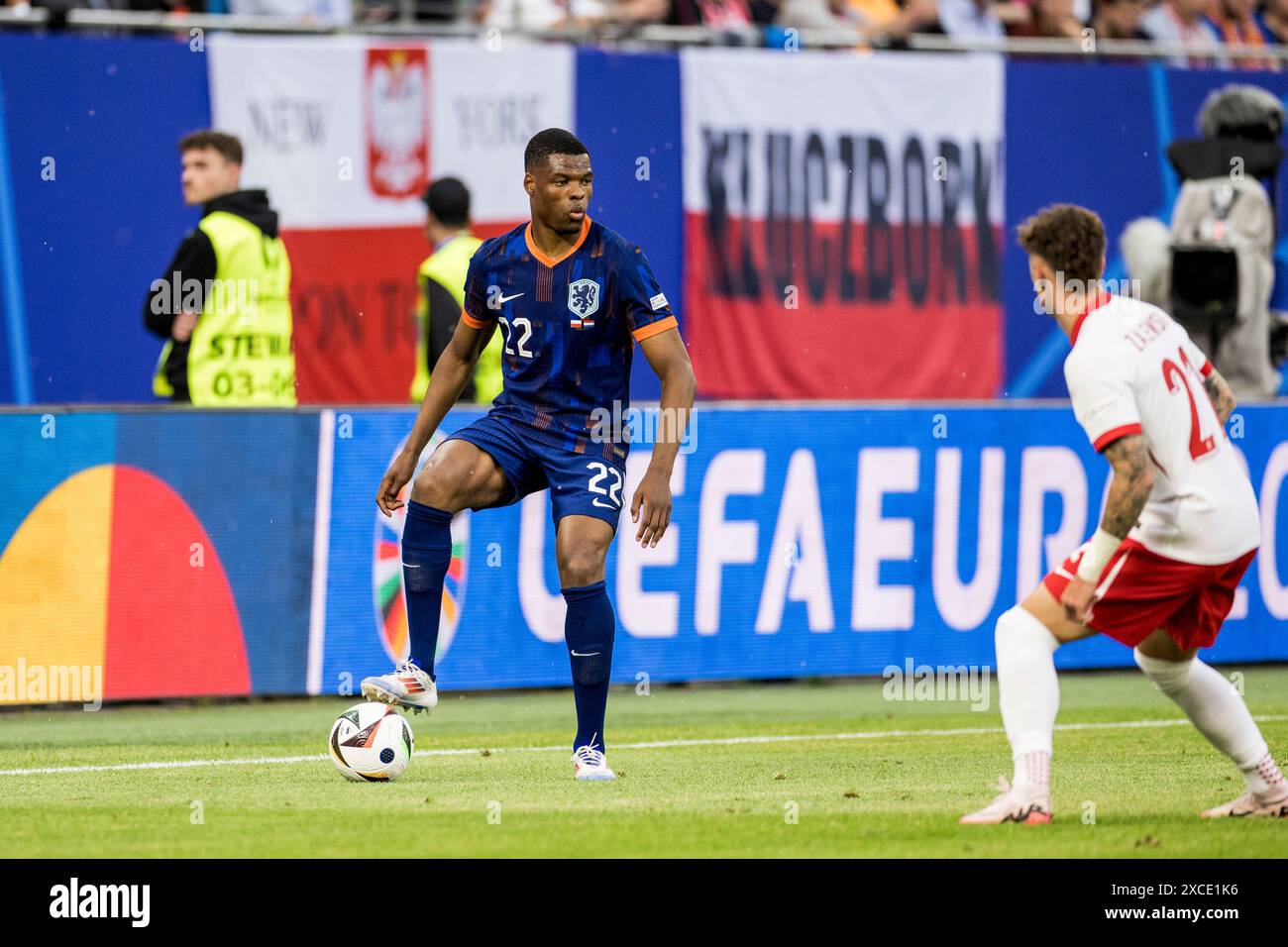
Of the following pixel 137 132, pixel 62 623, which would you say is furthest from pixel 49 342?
pixel 62 623

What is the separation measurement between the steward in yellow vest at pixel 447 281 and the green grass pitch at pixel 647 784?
197 cm

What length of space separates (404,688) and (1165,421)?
3069mm

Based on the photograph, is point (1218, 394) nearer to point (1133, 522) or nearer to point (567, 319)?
point (1133, 522)

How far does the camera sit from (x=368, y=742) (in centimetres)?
849

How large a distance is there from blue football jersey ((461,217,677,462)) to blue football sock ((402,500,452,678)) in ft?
1.69

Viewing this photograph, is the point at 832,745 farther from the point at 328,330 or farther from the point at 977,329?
the point at 977,329

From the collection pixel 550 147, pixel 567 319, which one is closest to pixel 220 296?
pixel 567 319

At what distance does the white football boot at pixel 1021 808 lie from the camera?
281 inches

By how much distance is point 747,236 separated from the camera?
56.7 ft

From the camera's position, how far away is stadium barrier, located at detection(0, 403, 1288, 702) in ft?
36.4
